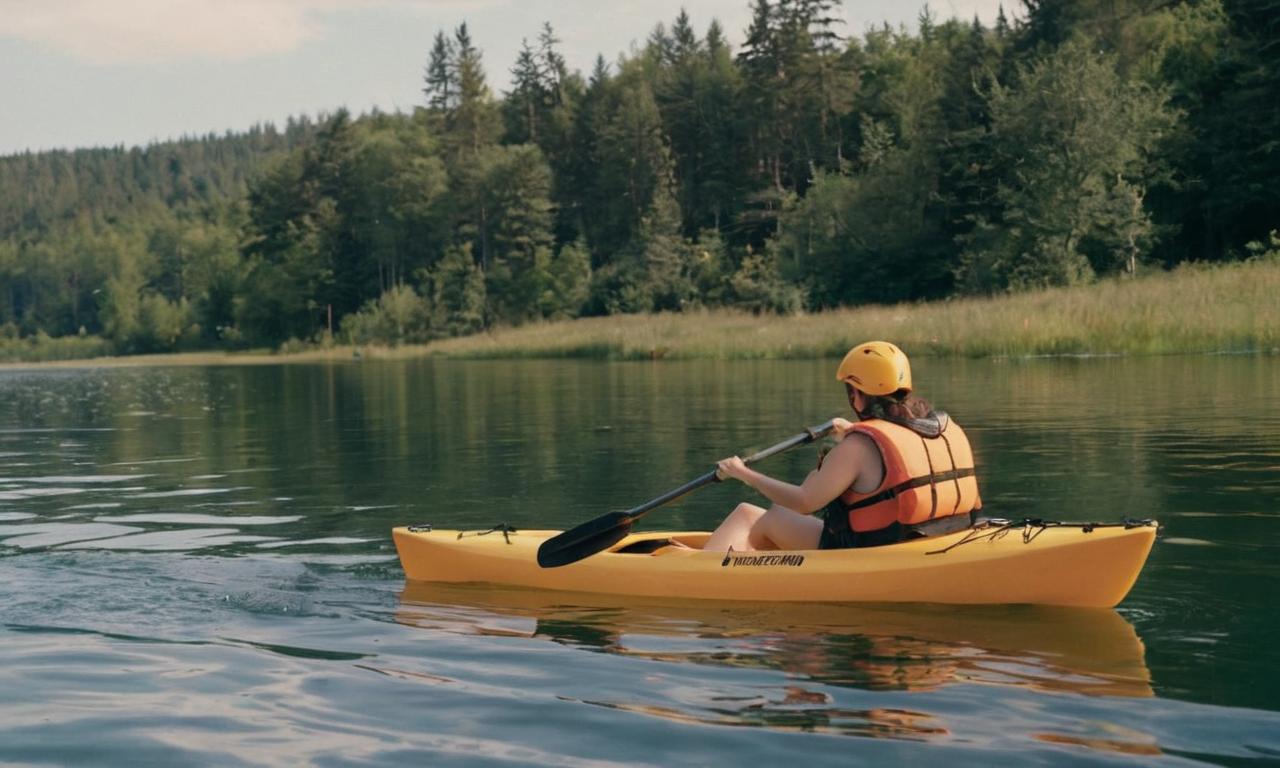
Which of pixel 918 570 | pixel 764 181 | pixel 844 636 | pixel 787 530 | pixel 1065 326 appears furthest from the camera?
pixel 764 181

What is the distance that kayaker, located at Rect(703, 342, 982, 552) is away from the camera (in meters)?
6.78

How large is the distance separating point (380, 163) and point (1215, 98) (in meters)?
51.4

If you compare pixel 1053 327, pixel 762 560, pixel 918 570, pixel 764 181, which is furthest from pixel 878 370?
pixel 764 181

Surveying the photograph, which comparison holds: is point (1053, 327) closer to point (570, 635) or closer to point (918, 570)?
point (918, 570)

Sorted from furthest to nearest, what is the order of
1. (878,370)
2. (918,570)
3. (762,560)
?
(762,560) → (918,570) → (878,370)

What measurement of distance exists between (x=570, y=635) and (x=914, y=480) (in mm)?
1871

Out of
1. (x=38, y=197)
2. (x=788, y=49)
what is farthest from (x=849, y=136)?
(x=38, y=197)

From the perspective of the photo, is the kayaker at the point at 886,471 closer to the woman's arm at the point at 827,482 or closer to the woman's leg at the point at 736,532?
the woman's arm at the point at 827,482

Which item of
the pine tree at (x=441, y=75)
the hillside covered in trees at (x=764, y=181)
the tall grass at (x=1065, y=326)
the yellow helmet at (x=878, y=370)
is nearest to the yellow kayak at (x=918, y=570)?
the yellow helmet at (x=878, y=370)

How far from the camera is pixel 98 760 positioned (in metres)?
4.79

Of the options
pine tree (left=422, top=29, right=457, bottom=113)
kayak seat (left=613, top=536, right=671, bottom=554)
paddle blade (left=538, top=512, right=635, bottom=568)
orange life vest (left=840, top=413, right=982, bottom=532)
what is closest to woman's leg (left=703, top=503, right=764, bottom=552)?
kayak seat (left=613, top=536, right=671, bottom=554)

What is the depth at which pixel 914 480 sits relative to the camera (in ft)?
22.5

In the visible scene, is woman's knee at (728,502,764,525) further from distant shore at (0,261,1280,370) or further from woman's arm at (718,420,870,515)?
distant shore at (0,261,1280,370)

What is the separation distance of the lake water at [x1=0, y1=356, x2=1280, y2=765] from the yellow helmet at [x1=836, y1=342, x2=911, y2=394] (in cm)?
116
